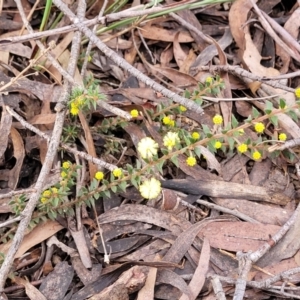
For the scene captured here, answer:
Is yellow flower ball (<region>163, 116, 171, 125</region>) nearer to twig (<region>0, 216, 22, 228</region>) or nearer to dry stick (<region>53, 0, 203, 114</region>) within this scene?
dry stick (<region>53, 0, 203, 114</region>)

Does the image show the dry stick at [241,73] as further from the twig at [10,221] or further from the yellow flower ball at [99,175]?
the twig at [10,221]

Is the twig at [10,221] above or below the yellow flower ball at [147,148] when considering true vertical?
Answer: below

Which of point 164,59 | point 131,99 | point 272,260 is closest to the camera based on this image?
point 272,260

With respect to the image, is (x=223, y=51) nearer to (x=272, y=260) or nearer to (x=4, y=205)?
(x=272, y=260)

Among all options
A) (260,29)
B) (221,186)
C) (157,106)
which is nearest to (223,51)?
(260,29)

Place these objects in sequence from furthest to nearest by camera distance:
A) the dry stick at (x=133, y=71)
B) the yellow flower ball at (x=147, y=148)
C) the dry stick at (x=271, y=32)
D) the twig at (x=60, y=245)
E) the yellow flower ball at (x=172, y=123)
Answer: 1. the dry stick at (x=271, y=32)
2. the yellow flower ball at (x=172, y=123)
3. the twig at (x=60, y=245)
4. the yellow flower ball at (x=147, y=148)
5. the dry stick at (x=133, y=71)

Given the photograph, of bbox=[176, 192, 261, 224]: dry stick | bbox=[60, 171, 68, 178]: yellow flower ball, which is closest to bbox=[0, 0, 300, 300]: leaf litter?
bbox=[176, 192, 261, 224]: dry stick

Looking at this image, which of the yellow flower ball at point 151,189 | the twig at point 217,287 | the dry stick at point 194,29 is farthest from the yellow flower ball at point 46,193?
the dry stick at point 194,29

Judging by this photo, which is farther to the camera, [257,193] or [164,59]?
[164,59]

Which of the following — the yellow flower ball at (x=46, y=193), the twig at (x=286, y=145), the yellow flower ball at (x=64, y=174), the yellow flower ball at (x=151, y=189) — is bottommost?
the yellow flower ball at (x=46, y=193)
